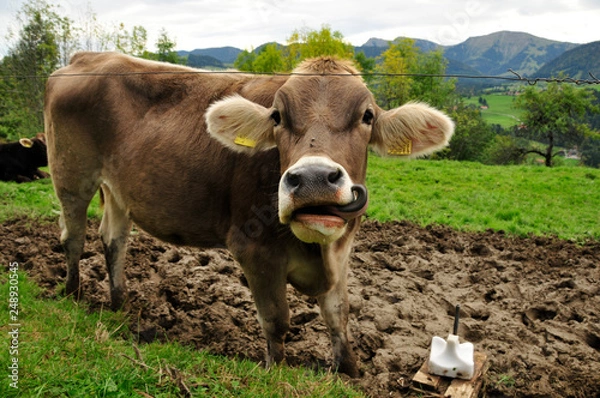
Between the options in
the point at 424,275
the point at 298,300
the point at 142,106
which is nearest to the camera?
the point at 142,106

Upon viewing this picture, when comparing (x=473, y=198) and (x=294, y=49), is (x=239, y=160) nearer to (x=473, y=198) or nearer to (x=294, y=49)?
(x=473, y=198)

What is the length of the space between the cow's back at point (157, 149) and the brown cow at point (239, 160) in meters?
0.01

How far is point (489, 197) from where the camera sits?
38.9 ft

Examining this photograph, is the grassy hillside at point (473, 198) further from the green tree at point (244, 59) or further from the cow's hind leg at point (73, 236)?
the green tree at point (244, 59)

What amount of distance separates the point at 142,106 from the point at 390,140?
2.59 metres

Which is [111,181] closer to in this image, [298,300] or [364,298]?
[298,300]

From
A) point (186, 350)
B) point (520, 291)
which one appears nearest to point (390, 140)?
point (186, 350)

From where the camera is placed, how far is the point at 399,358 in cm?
442

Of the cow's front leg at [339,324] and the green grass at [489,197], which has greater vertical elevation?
the cow's front leg at [339,324]

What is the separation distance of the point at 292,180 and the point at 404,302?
3272 millimetres

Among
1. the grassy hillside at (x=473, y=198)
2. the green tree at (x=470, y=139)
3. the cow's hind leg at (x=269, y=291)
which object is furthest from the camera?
the green tree at (x=470, y=139)

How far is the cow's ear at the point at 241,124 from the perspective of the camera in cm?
372

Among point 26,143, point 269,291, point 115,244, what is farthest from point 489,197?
point 26,143

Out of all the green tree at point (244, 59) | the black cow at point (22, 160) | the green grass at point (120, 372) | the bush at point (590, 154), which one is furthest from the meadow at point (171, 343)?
the bush at point (590, 154)
